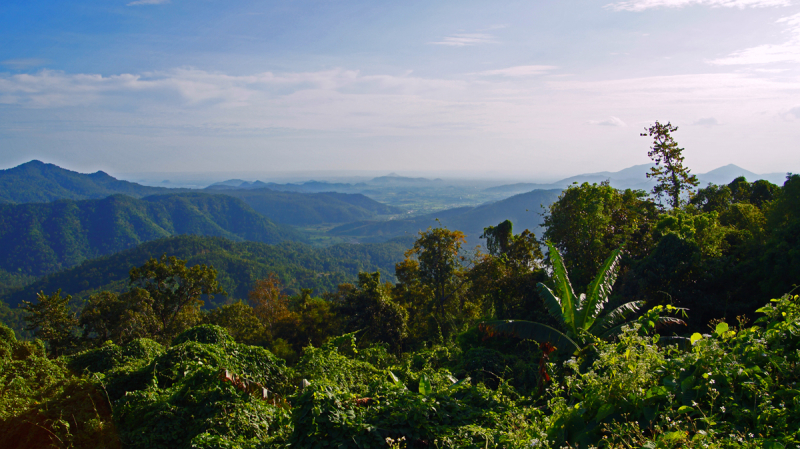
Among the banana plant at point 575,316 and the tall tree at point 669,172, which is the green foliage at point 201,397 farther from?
the tall tree at point 669,172

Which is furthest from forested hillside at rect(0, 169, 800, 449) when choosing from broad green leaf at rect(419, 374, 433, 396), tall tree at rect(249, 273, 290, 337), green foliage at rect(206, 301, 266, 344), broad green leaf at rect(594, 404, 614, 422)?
tall tree at rect(249, 273, 290, 337)

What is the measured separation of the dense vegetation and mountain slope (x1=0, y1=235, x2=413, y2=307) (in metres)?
80.1

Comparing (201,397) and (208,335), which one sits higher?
(201,397)

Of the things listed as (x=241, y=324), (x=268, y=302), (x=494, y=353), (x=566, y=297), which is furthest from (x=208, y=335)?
(x=268, y=302)

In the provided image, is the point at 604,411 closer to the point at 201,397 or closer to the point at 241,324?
the point at 201,397

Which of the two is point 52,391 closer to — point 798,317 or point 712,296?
point 798,317

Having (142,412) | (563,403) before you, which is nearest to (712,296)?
(563,403)

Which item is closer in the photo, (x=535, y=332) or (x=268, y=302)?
(x=535, y=332)

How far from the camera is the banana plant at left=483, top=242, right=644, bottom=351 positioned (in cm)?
869

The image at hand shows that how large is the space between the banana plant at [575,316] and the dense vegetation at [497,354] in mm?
56

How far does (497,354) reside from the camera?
11.5 metres

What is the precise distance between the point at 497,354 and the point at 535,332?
2.95 metres

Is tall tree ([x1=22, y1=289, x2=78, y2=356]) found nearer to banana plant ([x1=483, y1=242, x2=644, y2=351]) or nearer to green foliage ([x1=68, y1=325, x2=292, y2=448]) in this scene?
green foliage ([x1=68, y1=325, x2=292, y2=448])

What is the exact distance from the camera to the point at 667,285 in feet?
37.9
